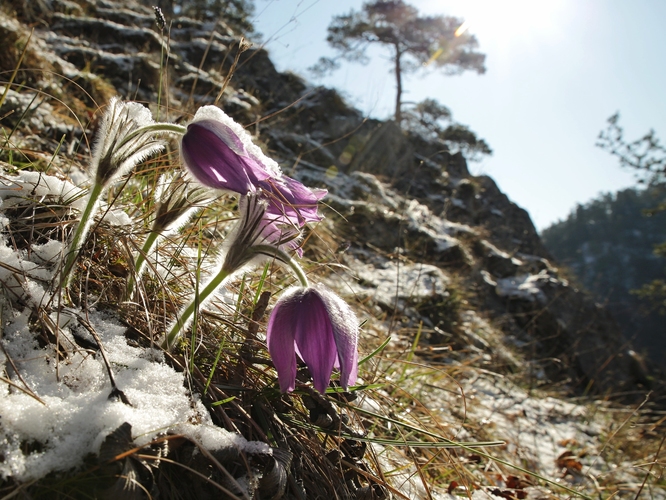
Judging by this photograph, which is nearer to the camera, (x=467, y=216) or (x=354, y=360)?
(x=354, y=360)

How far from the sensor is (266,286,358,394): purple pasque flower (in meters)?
0.70

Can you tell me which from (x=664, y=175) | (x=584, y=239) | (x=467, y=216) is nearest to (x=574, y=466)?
(x=467, y=216)

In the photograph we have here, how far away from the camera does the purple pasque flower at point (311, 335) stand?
0.70 m

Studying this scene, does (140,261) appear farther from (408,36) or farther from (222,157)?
(408,36)

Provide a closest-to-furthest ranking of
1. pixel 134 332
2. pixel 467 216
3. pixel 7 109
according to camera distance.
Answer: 1. pixel 134 332
2. pixel 7 109
3. pixel 467 216

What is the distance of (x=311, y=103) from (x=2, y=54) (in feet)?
21.1

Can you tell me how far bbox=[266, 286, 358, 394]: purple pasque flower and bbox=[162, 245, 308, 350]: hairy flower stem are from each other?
0.16ft

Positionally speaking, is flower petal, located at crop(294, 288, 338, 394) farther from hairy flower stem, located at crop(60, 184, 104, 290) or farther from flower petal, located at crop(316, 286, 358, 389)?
hairy flower stem, located at crop(60, 184, 104, 290)

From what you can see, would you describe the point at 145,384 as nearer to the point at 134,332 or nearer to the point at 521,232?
the point at 134,332

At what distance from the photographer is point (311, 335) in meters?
0.72

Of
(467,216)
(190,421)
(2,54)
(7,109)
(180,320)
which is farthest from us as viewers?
(467,216)

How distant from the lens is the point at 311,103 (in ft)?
27.8

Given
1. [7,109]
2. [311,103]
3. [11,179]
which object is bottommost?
[11,179]

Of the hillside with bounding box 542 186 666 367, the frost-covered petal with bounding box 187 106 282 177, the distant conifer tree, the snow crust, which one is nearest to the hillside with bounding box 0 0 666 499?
the snow crust
